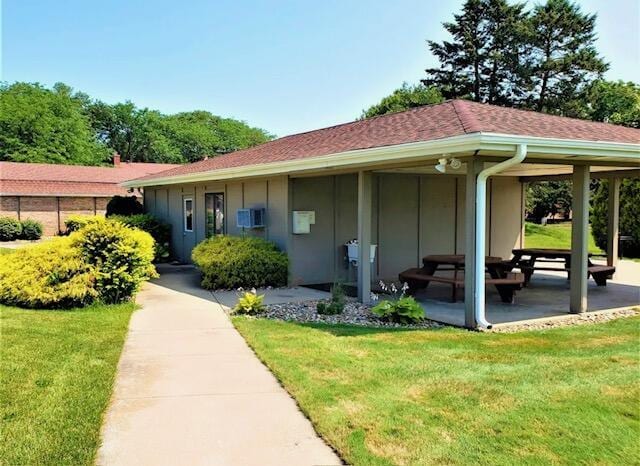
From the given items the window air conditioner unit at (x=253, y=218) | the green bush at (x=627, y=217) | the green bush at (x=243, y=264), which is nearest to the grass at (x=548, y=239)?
the green bush at (x=627, y=217)

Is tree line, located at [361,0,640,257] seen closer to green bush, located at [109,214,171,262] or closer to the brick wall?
green bush, located at [109,214,171,262]

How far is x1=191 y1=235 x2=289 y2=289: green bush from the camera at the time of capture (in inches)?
412

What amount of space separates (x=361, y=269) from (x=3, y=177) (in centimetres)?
2786

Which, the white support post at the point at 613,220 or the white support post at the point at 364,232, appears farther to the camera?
the white support post at the point at 613,220

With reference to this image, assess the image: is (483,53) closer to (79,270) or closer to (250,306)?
(250,306)

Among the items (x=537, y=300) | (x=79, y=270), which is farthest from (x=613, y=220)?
(x=79, y=270)

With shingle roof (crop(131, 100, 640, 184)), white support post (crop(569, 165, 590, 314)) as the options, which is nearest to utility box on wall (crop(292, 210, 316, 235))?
shingle roof (crop(131, 100, 640, 184))

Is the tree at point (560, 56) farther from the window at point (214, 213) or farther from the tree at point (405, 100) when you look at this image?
the window at point (214, 213)

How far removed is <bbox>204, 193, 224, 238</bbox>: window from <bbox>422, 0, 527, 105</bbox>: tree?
2423cm

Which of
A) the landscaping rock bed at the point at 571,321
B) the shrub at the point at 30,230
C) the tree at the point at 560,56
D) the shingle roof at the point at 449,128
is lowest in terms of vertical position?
the landscaping rock bed at the point at 571,321

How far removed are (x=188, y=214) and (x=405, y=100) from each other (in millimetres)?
24954

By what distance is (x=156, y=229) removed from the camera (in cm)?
1691

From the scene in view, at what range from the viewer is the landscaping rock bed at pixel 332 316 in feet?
24.5

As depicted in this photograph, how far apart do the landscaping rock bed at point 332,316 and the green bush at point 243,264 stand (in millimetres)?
1883
